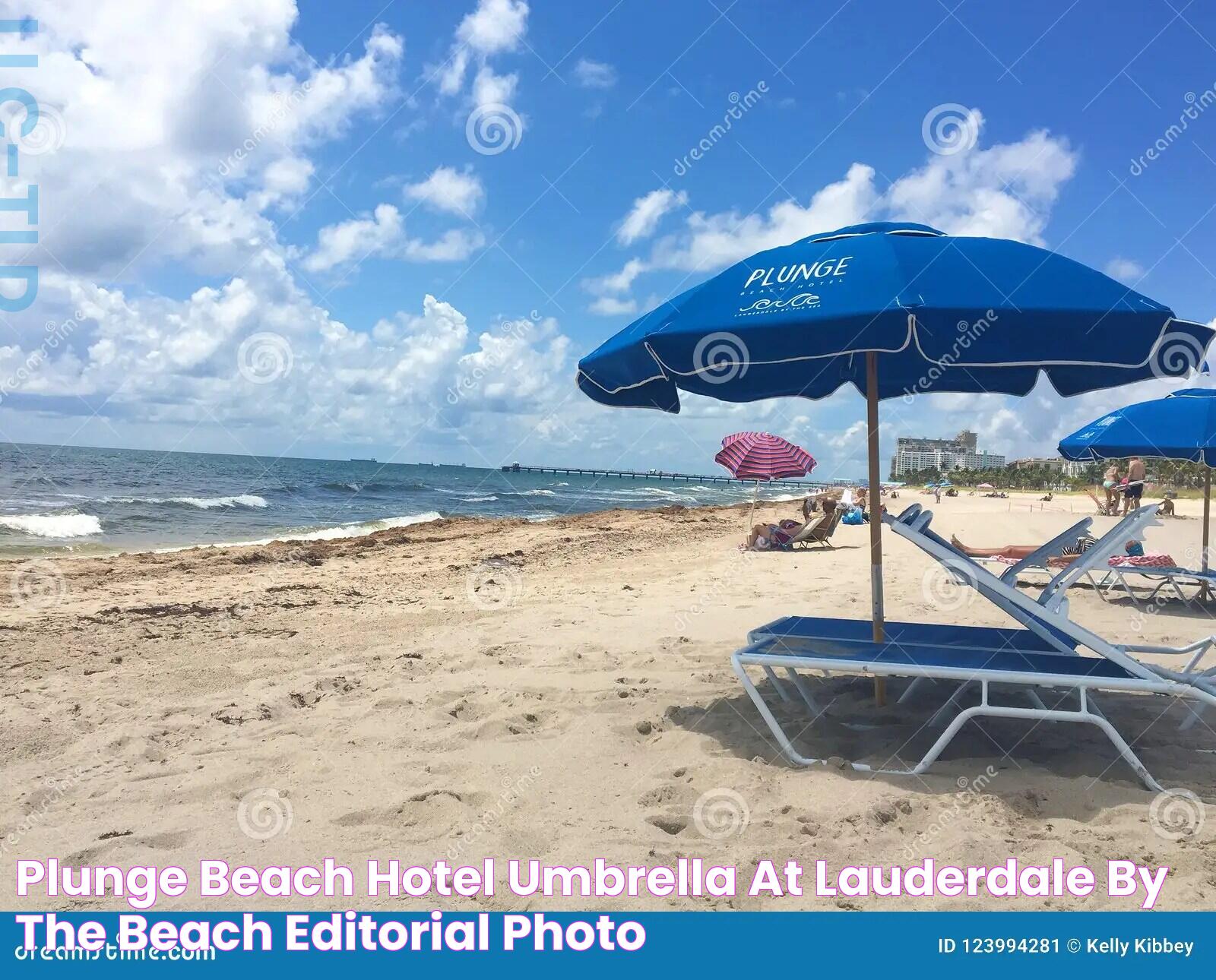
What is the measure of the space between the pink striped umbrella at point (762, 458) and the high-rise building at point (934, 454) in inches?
2890

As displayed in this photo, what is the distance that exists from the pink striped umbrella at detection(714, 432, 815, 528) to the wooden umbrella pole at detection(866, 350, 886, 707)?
1172 cm

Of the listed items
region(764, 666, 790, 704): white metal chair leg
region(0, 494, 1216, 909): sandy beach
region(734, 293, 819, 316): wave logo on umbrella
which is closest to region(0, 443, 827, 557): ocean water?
region(0, 494, 1216, 909): sandy beach

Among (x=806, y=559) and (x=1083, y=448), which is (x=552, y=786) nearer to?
(x=1083, y=448)

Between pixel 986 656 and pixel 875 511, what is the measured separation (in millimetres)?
909

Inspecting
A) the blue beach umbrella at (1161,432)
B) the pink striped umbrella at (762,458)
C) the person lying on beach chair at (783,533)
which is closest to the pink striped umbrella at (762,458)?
the pink striped umbrella at (762,458)

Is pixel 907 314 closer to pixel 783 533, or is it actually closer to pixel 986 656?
pixel 986 656

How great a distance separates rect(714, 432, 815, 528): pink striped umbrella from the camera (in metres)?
16.6

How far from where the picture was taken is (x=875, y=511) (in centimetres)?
434

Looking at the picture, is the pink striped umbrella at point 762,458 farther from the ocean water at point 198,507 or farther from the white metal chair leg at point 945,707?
the white metal chair leg at point 945,707

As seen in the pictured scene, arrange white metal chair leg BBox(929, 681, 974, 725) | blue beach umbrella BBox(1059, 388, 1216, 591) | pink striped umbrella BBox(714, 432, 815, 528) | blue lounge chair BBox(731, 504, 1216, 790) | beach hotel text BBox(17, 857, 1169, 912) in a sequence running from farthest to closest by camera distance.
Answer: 1. pink striped umbrella BBox(714, 432, 815, 528)
2. blue beach umbrella BBox(1059, 388, 1216, 591)
3. white metal chair leg BBox(929, 681, 974, 725)
4. blue lounge chair BBox(731, 504, 1216, 790)
5. beach hotel text BBox(17, 857, 1169, 912)

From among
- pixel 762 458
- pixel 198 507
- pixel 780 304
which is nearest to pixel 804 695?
pixel 780 304

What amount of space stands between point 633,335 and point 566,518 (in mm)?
19618

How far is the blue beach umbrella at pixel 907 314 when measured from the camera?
3279 millimetres

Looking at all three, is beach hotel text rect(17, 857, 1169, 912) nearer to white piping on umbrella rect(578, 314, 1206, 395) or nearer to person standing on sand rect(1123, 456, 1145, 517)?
white piping on umbrella rect(578, 314, 1206, 395)
